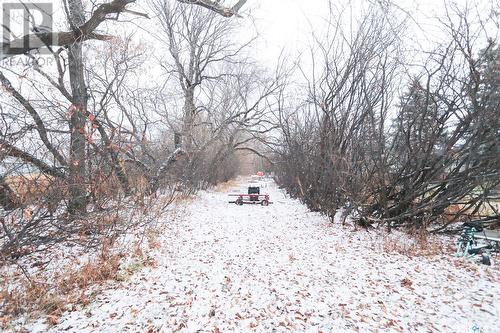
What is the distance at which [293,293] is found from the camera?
3916mm

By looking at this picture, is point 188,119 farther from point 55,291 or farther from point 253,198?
point 55,291

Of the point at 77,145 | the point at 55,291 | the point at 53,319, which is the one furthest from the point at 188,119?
the point at 53,319

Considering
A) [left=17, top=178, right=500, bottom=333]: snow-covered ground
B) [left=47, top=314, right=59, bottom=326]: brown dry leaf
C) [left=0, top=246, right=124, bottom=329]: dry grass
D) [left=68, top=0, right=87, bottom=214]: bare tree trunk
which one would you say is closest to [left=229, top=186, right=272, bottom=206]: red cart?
[left=17, top=178, right=500, bottom=333]: snow-covered ground

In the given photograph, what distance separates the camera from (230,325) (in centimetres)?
318

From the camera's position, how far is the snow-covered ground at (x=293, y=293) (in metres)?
3.18

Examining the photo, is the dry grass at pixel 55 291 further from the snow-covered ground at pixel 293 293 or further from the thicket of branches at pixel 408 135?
the thicket of branches at pixel 408 135

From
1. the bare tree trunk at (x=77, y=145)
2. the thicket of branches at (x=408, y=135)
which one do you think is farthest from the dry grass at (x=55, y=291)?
the thicket of branches at (x=408, y=135)

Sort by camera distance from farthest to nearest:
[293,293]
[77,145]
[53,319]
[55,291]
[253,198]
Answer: [253,198], [77,145], [293,293], [55,291], [53,319]

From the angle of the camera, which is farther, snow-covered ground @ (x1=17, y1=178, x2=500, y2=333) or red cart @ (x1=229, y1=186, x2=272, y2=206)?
red cart @ (x1=229, y1=186, x2=272, y2=206)

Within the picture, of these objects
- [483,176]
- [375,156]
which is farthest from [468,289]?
[375,156]

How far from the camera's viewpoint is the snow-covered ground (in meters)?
3.18

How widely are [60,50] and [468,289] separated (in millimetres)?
10287

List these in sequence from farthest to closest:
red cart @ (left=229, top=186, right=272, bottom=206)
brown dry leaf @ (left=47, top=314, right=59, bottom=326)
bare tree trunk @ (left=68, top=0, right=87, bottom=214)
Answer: red cart @ (left=229, top=186, right=272, bottom=206) → bare tree trunk @ (left=68, top=0, right=87, bottom=214) → brown dry leaf @ (left=47, top=314, right=59, bottom=326)

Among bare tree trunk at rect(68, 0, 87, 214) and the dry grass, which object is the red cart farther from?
the dry grass
